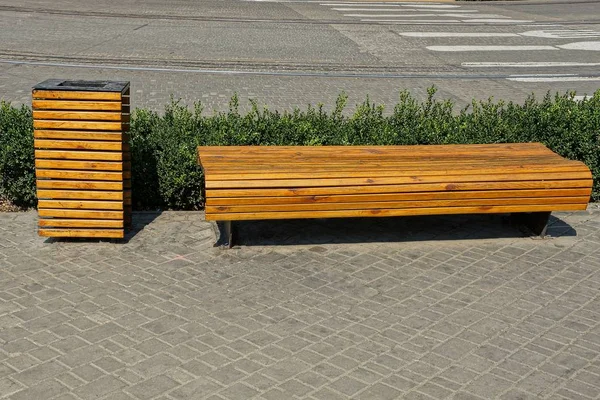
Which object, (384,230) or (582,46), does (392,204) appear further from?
(582,46)

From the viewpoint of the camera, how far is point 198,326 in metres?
6.07

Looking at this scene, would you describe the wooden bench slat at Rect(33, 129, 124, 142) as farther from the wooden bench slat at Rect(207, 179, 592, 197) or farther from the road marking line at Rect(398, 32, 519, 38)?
the road marking line at Rect(398, 32, 519, 38)

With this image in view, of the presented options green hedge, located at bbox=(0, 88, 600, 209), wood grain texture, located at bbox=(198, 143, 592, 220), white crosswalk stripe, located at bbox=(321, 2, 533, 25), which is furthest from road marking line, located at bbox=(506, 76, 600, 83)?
wood grain texture, located at bbox=(198, 143, 592, 220)

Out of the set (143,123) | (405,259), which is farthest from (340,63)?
(405,259)

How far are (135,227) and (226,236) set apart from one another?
1.00m

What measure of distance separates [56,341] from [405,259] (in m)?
3.04

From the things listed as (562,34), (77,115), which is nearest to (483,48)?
(562,34)

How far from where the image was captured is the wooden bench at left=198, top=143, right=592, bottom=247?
7094mm

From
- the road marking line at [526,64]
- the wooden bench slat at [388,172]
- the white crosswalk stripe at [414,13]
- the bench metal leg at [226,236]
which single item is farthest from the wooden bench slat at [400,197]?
the white crosswalk stripe at [414,13]

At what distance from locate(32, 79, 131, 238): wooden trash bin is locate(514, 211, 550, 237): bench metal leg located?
3.76 metres

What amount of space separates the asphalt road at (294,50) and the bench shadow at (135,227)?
4.35 metres

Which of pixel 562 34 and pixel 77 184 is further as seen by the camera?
pixel 562 34

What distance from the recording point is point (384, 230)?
798cm

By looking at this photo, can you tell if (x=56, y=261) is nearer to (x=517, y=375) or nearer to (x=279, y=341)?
(x=279, y=341)
